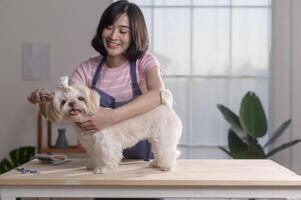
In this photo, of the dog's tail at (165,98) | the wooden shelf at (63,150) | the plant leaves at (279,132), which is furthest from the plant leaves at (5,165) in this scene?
the dog's tail at (165,98)

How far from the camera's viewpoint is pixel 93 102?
1277 mm

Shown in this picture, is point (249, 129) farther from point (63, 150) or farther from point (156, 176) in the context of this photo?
point (156, 176)

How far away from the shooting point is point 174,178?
1.25 meters

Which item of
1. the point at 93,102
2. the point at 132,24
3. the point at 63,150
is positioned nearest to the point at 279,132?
the point at 63,150

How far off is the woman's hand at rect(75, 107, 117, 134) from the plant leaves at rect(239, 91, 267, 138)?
182cm

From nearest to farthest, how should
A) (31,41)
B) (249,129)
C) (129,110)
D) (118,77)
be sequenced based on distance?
1. (129,110)
2. (118,77)
3. (249,129)
4. (31,41)

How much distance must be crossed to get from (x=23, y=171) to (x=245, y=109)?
196cm

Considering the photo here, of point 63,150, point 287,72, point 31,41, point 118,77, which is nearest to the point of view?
point 118,77

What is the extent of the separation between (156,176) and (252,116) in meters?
1.88

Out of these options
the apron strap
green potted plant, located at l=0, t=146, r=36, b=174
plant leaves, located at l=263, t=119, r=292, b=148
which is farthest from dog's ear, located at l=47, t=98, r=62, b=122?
green potted plant, located at l=0, t=146, r=36, b=174

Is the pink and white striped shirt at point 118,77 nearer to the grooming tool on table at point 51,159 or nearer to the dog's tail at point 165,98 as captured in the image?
the dog's tail at point 165,98

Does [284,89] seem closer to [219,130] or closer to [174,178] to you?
[219,130]

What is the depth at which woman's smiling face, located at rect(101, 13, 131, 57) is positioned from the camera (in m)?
1.39

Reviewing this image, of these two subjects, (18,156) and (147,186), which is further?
(18,156)
